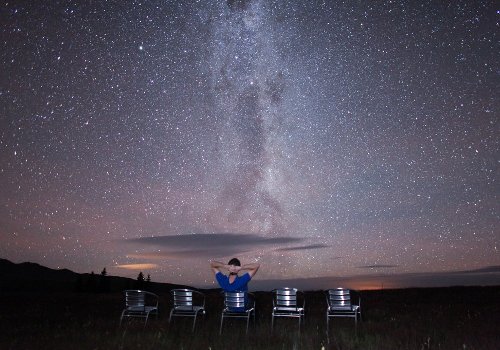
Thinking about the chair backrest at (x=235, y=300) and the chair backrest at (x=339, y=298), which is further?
the chair backrest at (x=339, y=298)

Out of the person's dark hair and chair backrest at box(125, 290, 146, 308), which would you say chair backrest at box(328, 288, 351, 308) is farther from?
chair backrest at box(125, 290, 146, 308)

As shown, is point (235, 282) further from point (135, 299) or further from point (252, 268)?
point (135, 299)

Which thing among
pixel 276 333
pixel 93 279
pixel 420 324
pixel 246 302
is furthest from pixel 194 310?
pixel 93 279

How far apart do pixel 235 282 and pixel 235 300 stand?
15.7 inches

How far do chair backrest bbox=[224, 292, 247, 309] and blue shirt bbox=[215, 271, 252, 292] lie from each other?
0.30 meters

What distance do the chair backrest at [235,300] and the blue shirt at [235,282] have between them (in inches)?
11.9

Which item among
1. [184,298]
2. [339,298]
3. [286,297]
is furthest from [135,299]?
[339,298]

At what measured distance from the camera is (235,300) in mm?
9156

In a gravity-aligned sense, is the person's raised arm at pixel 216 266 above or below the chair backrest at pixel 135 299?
above

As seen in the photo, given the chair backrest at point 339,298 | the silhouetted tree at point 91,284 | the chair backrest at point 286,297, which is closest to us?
the chair backrest at point 339,298

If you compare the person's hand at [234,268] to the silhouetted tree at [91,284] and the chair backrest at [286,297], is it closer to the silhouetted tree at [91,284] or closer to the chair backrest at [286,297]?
the chair backrest at [286,297]

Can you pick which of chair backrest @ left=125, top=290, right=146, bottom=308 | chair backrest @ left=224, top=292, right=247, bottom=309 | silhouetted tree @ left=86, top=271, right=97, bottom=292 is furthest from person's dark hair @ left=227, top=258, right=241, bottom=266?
silhouetted tree @ left=86, top=271, right=97, bottom=292

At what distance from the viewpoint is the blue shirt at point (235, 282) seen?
31.0 ft

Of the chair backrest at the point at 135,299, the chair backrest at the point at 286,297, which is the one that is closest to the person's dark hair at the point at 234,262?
the chair backrest at the point at 286,297
